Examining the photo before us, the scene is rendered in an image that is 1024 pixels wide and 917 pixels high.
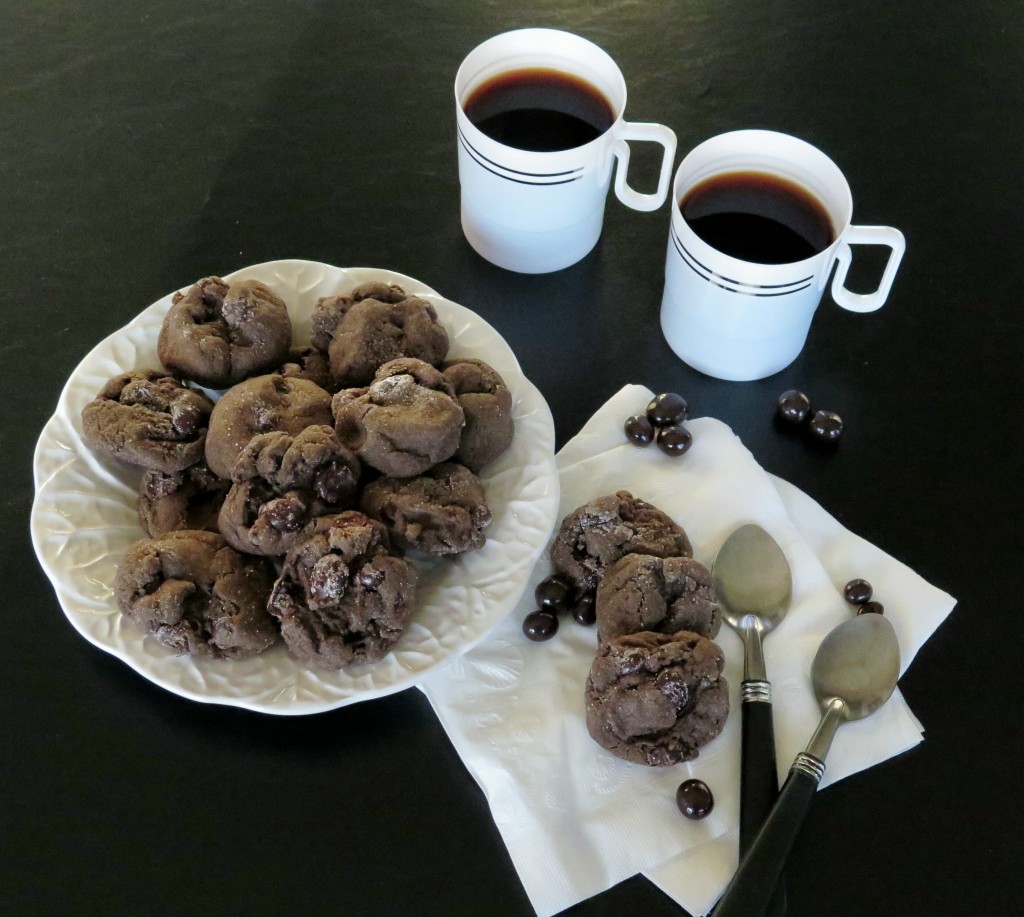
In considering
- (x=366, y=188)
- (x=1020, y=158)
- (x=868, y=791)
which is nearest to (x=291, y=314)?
(x=366, y=188)

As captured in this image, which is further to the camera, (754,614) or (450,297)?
(450,297)

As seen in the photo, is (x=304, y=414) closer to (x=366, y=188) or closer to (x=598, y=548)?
(x=598, y=548)

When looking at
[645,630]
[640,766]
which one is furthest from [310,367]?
[640,766]

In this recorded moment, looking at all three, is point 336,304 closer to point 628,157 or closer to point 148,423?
point 148,423

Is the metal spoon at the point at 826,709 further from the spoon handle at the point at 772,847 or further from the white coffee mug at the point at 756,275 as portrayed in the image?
the white coffee mug at the point at 756,275

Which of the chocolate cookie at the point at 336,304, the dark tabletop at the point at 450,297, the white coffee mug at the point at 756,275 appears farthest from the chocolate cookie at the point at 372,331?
the white coffee mug at the point at 756,275

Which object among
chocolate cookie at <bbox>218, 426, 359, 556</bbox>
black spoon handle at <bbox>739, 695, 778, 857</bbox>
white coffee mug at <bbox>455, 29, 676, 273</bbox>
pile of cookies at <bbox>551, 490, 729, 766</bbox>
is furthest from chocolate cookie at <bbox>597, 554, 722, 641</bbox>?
white coffee mug at <bbox>455, 29, 676, 273</bbox>

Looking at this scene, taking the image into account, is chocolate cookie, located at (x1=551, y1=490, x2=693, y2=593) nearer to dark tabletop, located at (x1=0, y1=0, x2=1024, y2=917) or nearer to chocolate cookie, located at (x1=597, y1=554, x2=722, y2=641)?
chocolate cookie, located at (x1=597, y1=554, x2=722, y2=641)
